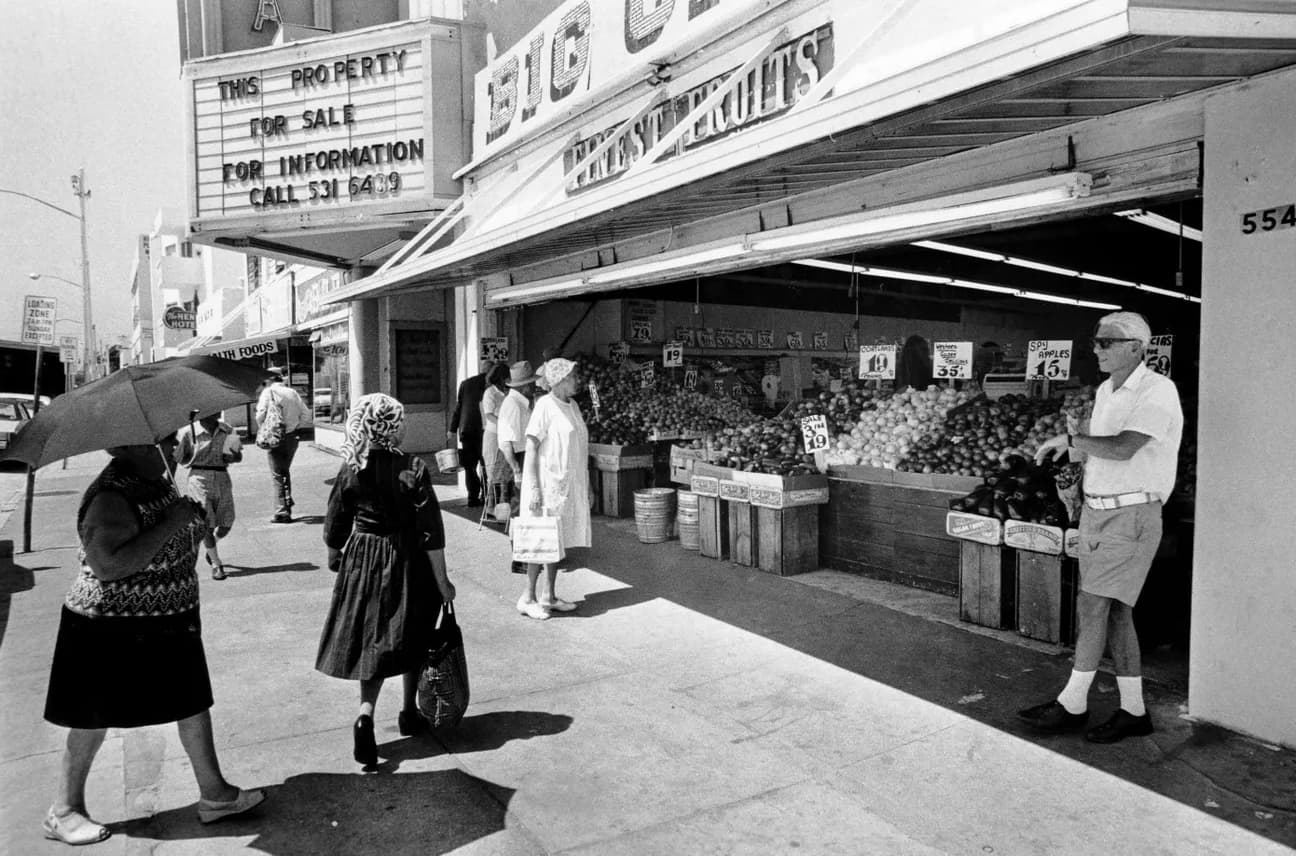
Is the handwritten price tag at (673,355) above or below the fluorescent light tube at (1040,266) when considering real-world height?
below

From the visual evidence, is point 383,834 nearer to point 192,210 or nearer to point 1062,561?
point 1062,561

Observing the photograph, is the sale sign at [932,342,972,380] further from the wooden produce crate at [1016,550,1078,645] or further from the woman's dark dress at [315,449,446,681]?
the woman's dark dress at [315,449,446,681]

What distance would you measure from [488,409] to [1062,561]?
6.05 metres

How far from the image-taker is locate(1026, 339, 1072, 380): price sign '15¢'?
252 inches

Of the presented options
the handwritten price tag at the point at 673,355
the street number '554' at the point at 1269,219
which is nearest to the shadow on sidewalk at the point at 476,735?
the street number '554' at the point at 1269,219

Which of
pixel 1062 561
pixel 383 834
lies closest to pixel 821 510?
pixel 1062 561

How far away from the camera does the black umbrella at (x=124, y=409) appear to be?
2945 millimetres

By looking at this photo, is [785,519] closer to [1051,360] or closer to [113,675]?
[1051,360]

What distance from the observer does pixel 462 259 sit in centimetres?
816

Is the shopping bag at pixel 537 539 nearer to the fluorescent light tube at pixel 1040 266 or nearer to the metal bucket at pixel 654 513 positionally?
the metal bucket at pixel 654 513

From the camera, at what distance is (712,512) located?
7.86 metres

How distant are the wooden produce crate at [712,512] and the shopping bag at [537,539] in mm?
2032

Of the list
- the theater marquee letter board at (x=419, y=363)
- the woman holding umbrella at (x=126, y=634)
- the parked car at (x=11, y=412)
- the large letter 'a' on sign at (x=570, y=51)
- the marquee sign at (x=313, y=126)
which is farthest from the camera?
the parked car at (x=11, y=412)

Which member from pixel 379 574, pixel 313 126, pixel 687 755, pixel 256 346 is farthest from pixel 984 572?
pixel 256 346
